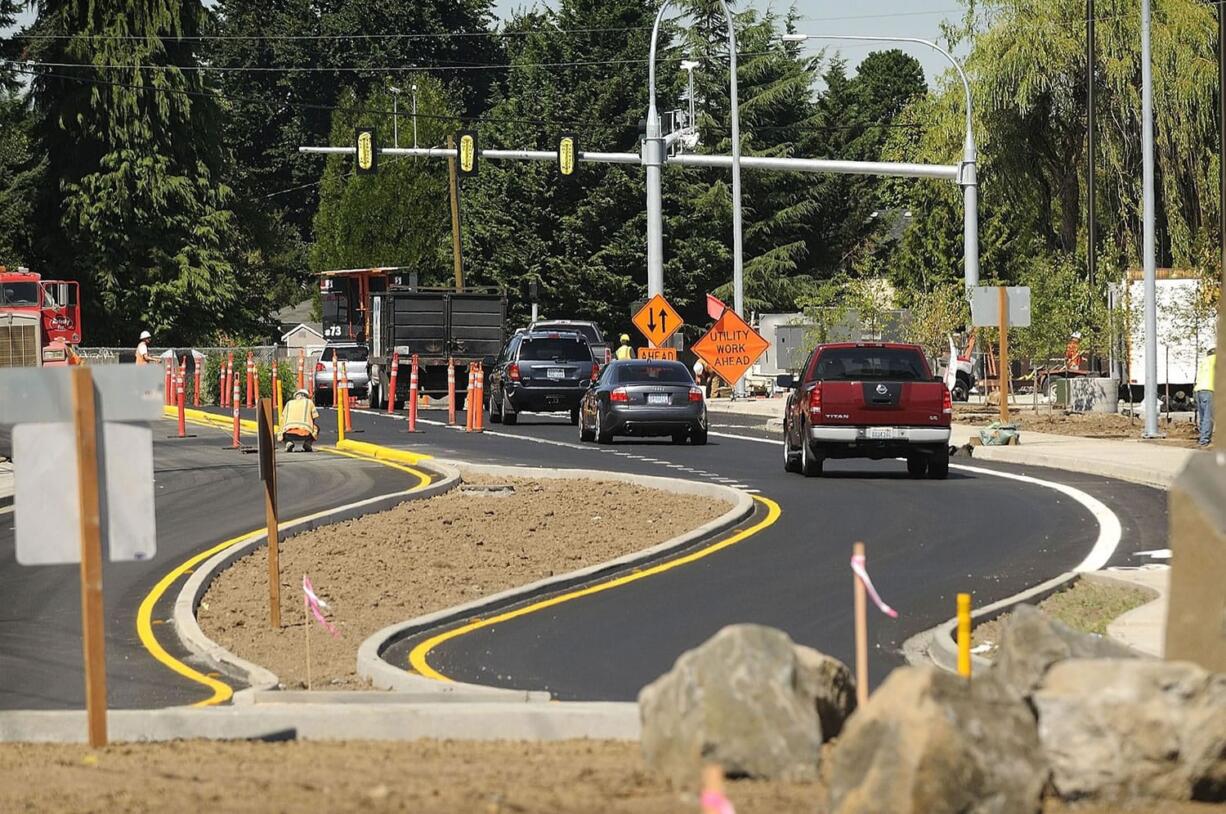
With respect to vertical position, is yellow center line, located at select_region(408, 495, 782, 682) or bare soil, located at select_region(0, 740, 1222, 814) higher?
bare soil, located at select_region(0, 740, 1222, 814)

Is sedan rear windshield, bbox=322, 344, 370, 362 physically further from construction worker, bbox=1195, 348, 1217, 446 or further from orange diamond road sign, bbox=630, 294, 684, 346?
construction worker, bbox=1195, 348, 1217, 446

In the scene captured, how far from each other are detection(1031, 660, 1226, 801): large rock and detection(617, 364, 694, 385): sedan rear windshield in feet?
94.3

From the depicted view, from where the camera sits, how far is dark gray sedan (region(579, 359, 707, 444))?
119 ft

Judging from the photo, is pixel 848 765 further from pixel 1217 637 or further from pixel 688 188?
pixel 688 188

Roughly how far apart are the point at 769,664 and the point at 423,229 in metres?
92.8

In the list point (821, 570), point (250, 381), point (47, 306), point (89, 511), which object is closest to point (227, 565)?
point (821, 570)

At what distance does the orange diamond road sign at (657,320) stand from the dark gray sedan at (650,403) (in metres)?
12.4

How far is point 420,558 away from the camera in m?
19.7

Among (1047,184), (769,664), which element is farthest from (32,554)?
(1047,184)

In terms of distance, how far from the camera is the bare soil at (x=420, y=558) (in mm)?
15602

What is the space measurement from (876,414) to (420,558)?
33.3 feet

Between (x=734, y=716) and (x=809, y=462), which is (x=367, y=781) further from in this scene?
(x=809, y=462)

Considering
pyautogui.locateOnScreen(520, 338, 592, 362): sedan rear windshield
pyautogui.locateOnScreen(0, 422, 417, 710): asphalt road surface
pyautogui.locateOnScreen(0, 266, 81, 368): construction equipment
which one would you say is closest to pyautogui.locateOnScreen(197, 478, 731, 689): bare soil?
pyautogui.locateOnScreen(0, 422, 417, 710): asphalt road surface

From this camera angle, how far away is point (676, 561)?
19.2 metres
